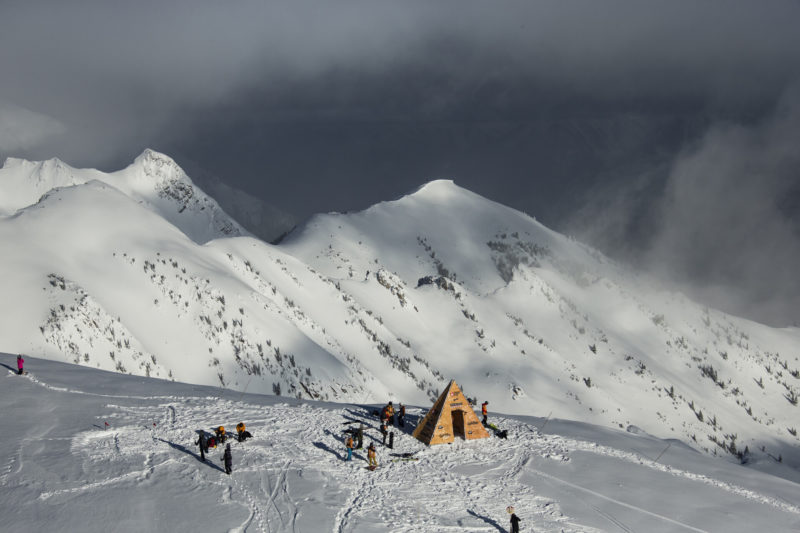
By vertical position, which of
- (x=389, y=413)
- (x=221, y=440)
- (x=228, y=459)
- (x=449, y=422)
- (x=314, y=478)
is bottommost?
(x=314, y=478)

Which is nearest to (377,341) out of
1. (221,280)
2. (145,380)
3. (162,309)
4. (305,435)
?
(221,280)

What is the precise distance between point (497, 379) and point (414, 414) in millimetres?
65669

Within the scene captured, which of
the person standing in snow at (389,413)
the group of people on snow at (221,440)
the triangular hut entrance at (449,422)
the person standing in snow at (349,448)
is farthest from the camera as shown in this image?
the person standing in snow at (389,413)

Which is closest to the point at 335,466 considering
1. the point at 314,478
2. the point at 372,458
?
the point at 314,478

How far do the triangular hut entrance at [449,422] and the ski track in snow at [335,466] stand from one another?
715 millimetres

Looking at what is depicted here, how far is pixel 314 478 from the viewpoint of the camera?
26750 mm

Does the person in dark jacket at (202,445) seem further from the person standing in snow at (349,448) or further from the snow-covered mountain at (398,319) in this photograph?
the snow-covered mountain at (398,319)

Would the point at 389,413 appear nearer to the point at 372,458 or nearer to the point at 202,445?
the point at 372,458

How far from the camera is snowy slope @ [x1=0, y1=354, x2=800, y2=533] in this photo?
22781 mm

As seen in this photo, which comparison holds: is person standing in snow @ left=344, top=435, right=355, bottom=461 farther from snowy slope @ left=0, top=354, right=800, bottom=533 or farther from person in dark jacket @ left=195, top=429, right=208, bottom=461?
person in dark jacket @ left=195, top=429, right=208, bottom=461

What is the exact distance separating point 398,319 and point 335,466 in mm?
87711

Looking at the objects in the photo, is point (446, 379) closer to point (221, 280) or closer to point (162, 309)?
point (221, 280)

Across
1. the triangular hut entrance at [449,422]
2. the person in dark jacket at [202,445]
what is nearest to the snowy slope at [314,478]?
the person in dark jacket at [202,445]

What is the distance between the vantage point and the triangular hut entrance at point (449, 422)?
32250 millimetres
